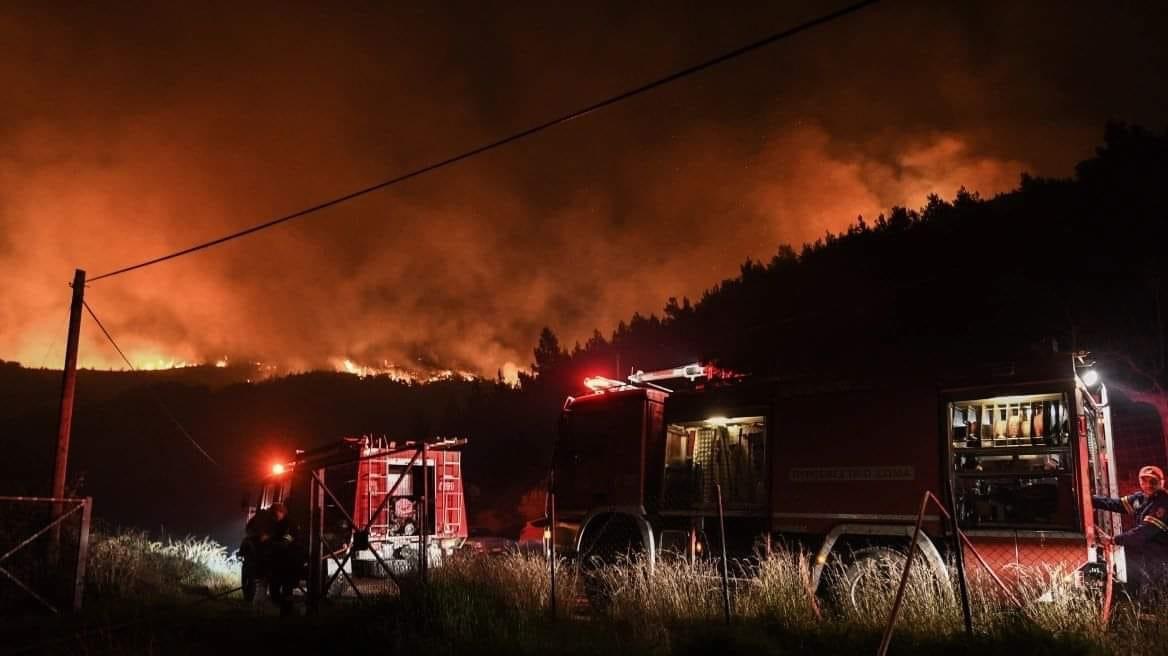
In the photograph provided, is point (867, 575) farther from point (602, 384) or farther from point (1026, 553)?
point (602, 384)

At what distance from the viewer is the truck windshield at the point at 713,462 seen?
430 inches

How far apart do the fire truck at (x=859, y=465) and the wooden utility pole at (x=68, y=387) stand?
10076mm

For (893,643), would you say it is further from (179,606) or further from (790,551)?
(179,606)

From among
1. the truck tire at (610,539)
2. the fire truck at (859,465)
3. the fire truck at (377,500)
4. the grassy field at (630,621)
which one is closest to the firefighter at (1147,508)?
the fire truck at (859,465)

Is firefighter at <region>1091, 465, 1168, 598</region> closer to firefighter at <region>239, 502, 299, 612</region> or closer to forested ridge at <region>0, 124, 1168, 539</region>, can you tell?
forested ridge at <region>0, 124, 1168, 539</region>

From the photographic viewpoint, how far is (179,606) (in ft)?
37.8

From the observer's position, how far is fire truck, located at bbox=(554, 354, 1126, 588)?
25.8ft

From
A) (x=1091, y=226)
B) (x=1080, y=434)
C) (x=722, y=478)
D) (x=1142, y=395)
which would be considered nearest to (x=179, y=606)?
(x=722, y=478)

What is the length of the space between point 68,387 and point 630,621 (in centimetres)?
1279

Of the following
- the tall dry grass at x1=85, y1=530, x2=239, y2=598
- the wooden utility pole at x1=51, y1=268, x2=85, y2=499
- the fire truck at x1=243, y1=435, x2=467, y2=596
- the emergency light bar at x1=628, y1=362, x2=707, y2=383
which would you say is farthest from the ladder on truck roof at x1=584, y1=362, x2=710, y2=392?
the wooden utility pole at x1=51, y1=268, x2=85, y2=499

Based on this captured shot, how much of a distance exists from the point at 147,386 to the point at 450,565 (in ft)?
268

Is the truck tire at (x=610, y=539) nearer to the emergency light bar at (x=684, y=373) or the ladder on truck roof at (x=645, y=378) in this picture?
the ladder on truck roof at (x=645, y=378)

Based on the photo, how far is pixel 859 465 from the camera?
29.2 feet

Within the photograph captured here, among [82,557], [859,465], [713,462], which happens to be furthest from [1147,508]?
[82,557]
